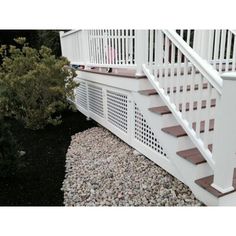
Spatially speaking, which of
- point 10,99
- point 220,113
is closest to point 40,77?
point 10,99

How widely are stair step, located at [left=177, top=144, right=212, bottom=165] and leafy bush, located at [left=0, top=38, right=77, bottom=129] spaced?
2599 millimetres

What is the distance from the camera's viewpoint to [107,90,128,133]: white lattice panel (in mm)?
3725

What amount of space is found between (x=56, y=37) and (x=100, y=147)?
10.0 m

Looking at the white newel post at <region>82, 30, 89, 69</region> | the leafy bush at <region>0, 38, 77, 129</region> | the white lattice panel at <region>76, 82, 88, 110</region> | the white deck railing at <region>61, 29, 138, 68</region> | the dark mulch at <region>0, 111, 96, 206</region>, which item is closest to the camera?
the dark mulch at <region>0, 111, 96, 206</region>

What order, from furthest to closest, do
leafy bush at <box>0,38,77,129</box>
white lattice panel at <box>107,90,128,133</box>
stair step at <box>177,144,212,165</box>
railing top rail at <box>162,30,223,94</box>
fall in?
1. leafy bush at <box>0,38,77,129</box>
2. white lattice panel at <box>107,90,128,133</box>
3. stair step at <box>177,144,212,165</box>
4. railing top rail at <box>162,30,223,94</box>

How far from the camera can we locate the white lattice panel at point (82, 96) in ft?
17.7

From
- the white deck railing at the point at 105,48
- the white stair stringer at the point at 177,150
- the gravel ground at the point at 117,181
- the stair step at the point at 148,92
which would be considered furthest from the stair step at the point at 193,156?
the white deck railing at the point at 105,48

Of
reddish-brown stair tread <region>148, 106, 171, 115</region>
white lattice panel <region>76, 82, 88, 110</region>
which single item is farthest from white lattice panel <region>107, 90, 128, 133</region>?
white lattice panel <region>76, 82, 88, 110</region>

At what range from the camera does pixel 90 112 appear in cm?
514

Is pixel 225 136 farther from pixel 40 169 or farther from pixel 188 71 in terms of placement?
pixel 40 169

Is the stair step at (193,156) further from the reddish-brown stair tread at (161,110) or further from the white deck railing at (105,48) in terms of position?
the white deck railing at (105,48)

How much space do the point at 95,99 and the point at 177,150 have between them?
257 centimetres

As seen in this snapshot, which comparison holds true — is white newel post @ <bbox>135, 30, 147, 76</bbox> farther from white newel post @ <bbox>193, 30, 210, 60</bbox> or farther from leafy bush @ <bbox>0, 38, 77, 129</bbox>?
leafy bush @ <bbox>0, 38, 77, 129</bbox>

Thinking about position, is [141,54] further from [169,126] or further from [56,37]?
[56,37]
